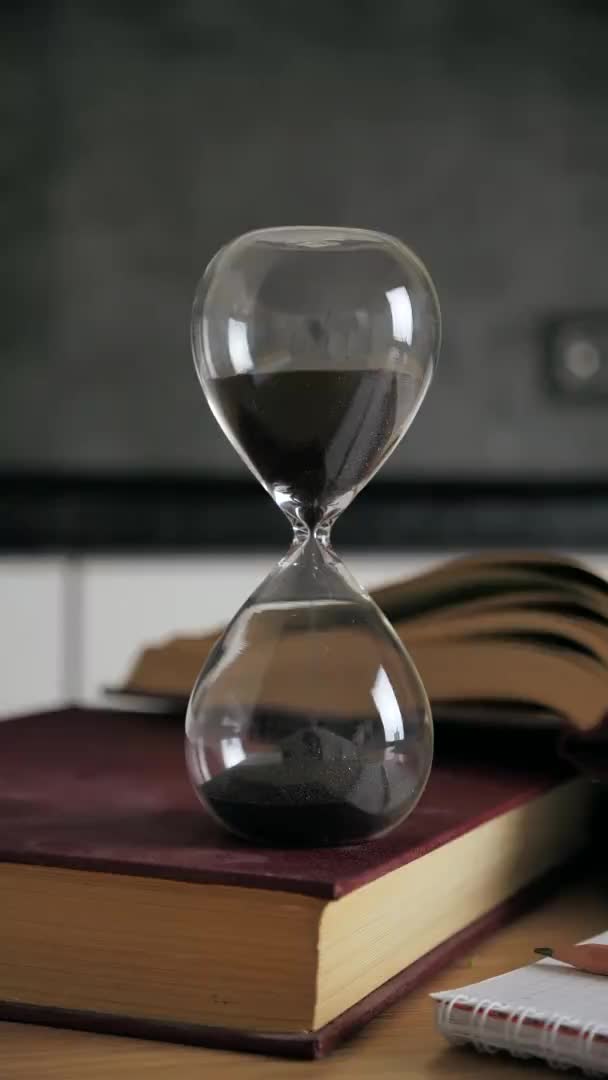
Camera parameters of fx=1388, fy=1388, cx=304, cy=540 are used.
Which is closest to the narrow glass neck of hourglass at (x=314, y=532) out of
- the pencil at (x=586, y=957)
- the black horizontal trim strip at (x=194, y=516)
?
the pencil at (x=586, y=957)

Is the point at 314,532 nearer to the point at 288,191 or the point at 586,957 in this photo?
the point at 586,957

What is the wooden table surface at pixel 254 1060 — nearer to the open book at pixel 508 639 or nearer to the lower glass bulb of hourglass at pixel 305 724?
the lower glass bulb of hourglass at pixel 305 724

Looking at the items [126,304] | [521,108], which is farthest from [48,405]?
[521,108]

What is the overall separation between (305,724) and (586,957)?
10 cm

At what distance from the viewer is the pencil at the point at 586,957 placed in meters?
0.38

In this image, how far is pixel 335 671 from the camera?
16.3 inches

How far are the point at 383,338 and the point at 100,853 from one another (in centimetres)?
17

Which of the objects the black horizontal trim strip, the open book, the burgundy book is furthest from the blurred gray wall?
the burgundy book

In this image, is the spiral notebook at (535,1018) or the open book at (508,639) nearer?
the spiral notebook at (535,1018)

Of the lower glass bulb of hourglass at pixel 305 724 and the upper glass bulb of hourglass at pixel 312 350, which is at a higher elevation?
the upper glass bulb of hourglass at pixel 312 350

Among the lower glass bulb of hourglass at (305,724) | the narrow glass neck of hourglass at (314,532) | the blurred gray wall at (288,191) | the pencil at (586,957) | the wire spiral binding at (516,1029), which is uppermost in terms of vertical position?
the blurred gray wall at (288,191)

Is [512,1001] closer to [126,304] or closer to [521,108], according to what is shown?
[126,304]

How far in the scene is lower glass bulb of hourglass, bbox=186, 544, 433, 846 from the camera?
0.41 meters

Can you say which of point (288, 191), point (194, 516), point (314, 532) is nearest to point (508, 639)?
point (314, 532)
